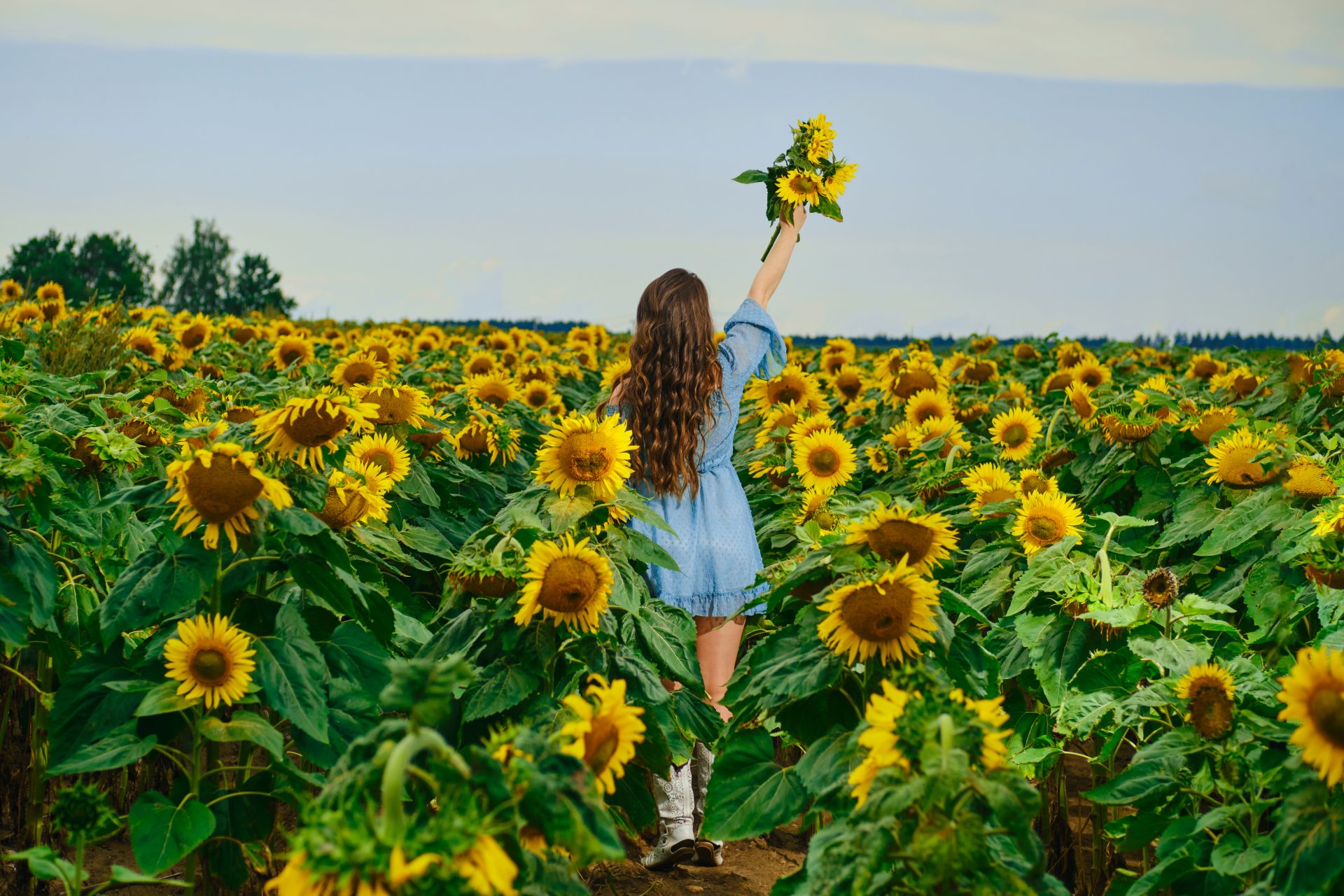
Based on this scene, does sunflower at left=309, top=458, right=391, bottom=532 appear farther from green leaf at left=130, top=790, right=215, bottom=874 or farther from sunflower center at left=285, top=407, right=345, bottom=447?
green leaf at left=130, top=790, right=215, bottom=874

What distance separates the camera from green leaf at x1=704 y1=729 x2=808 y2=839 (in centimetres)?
264

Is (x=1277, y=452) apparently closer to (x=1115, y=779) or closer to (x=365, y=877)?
(x=1115, y=779)

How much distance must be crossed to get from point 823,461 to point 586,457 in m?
2.41

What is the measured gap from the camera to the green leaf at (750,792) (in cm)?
264

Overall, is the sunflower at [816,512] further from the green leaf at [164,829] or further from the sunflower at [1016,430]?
the green leaf at [164,829]

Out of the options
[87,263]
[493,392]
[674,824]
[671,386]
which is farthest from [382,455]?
[87,263]

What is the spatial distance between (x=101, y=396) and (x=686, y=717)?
2684 millimetres

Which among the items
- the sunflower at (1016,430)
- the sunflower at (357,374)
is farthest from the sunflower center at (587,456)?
the sunflower at (1016,430)

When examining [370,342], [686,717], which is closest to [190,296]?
[370,342]

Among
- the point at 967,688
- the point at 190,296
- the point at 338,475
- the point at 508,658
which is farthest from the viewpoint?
the point at 190,296

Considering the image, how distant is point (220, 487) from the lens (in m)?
2.68

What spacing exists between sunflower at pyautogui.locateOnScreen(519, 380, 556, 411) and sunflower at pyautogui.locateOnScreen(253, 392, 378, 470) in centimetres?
491

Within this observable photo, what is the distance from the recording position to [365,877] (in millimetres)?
1628

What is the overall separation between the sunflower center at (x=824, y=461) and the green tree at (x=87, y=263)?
55674 millimetres
